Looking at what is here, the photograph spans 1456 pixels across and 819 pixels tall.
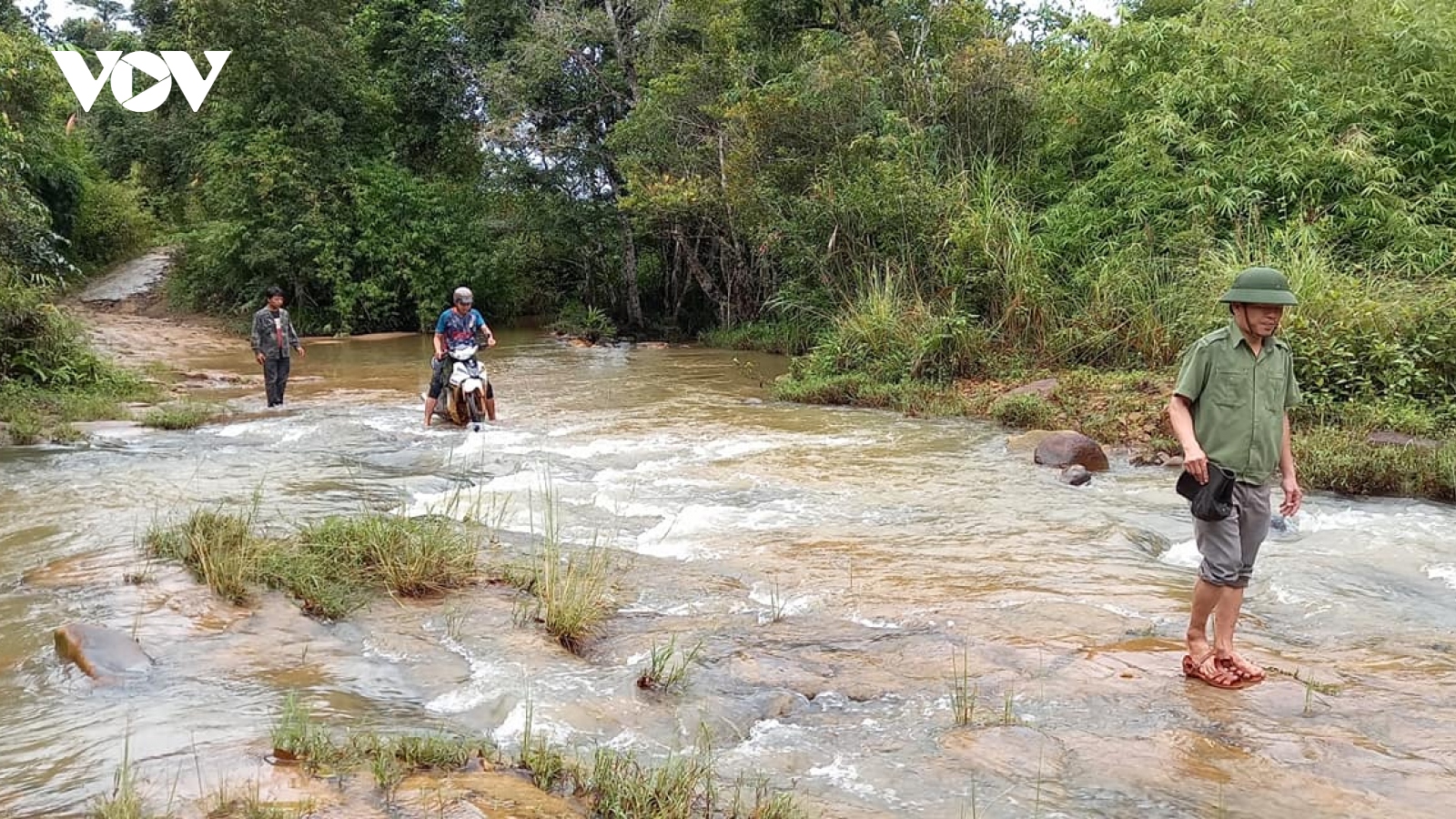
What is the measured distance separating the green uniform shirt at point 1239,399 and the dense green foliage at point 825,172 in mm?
6308

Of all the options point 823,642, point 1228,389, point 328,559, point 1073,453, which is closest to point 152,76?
point 328,559

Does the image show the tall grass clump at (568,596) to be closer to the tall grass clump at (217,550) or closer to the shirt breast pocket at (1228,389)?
the tall grass clump at (217,550)

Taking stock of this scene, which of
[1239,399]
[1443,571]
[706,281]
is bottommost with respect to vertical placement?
[1443,571]

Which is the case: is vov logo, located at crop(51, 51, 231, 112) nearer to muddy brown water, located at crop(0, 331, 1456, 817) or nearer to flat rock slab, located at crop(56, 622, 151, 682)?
muddy brown water, located at crop(0, 331, 1456, 817)

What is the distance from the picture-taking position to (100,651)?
14.8 feet

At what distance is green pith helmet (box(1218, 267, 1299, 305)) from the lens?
4293mm

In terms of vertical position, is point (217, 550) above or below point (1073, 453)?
below

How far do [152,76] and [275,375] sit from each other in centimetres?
1698

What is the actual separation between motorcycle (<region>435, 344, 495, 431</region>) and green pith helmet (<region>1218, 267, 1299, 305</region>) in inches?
352

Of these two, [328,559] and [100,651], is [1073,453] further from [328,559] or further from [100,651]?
[100,651]

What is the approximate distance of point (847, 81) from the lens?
1697 centimetres

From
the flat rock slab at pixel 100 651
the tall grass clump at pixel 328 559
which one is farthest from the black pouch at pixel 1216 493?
the flat rock slab at pixel 100 651

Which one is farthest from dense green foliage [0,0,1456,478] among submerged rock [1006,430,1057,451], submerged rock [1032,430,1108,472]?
submerged rock [1006,430,1057,451]

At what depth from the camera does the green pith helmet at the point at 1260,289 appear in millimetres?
4293
